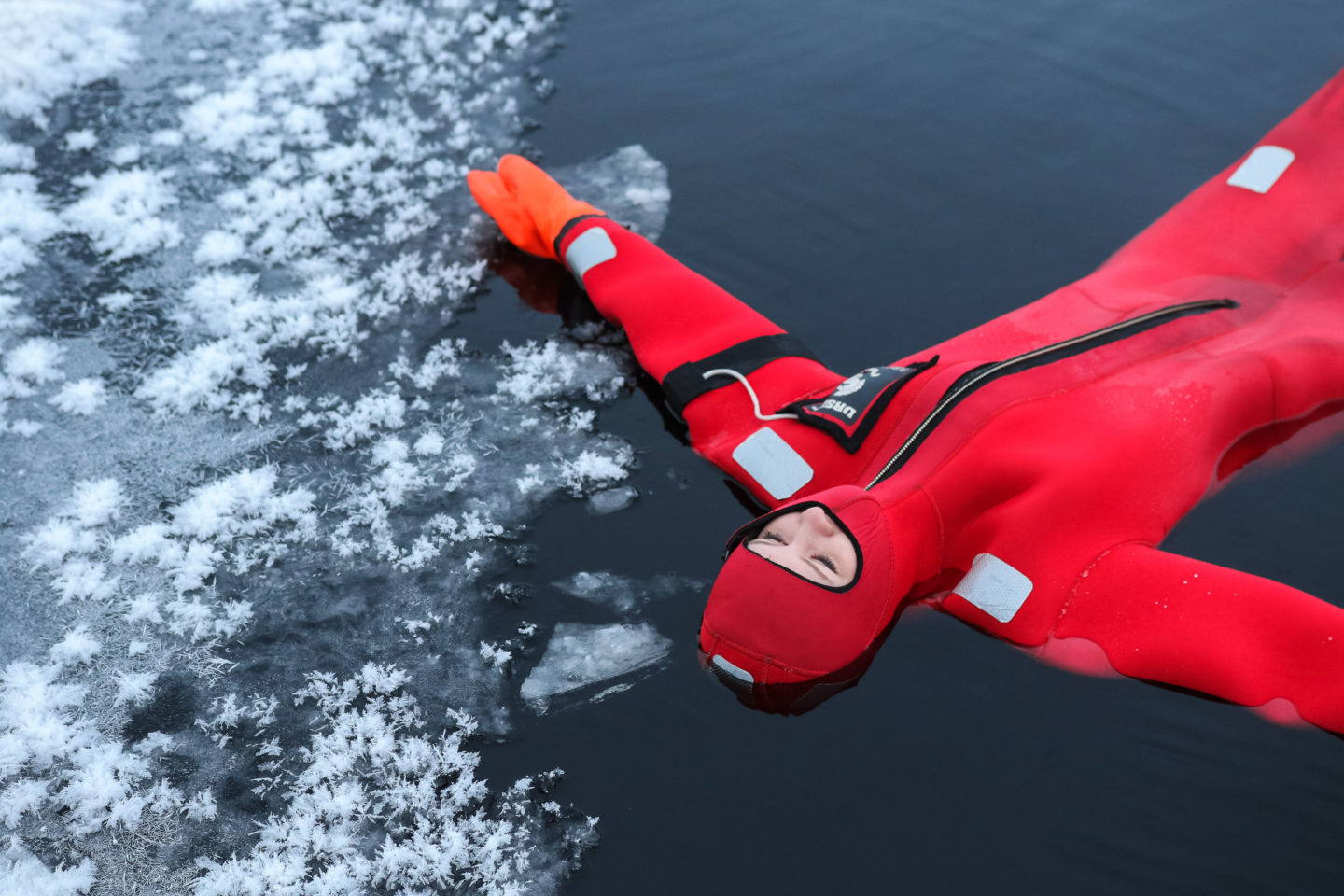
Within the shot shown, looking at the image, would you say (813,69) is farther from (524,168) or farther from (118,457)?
(118,457)

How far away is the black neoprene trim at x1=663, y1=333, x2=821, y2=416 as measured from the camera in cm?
226

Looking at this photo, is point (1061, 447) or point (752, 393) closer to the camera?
Answer: point (1061, 447)

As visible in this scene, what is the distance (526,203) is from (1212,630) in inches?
80.7

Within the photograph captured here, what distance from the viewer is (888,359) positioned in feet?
7.91

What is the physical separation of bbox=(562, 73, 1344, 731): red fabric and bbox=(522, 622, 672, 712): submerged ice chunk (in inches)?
9.9

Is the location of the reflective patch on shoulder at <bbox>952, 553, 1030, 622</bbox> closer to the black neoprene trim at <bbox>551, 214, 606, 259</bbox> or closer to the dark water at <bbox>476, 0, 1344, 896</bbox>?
the dark water at <bbox>476, 0, 1344, 896</bbox>

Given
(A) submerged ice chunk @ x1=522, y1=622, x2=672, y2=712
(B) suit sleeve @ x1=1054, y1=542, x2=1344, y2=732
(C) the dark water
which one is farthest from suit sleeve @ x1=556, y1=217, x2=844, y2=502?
(B) suit sleeve @ x1=1054, y1=542, x2=1344, y2=732

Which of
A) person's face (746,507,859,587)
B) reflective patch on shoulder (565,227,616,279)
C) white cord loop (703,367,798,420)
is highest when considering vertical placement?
reflective patch on shoulder (565,227,616,279)

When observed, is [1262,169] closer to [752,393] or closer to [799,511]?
[752,393]

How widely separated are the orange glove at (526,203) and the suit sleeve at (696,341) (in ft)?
0.30

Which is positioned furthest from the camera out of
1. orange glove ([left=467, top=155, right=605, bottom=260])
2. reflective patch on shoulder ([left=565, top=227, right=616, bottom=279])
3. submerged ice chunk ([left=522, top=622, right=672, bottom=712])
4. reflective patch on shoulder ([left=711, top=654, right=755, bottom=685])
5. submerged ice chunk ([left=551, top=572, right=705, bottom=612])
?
orange glove ([left=467, top=155, right=605, bottom=260])

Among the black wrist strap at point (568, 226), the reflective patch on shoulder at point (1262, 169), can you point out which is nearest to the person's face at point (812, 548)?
the black wrist strap at point (568, 226)

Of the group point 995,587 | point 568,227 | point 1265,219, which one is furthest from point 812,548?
point 1265,219

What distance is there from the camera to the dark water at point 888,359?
5.39 ft
